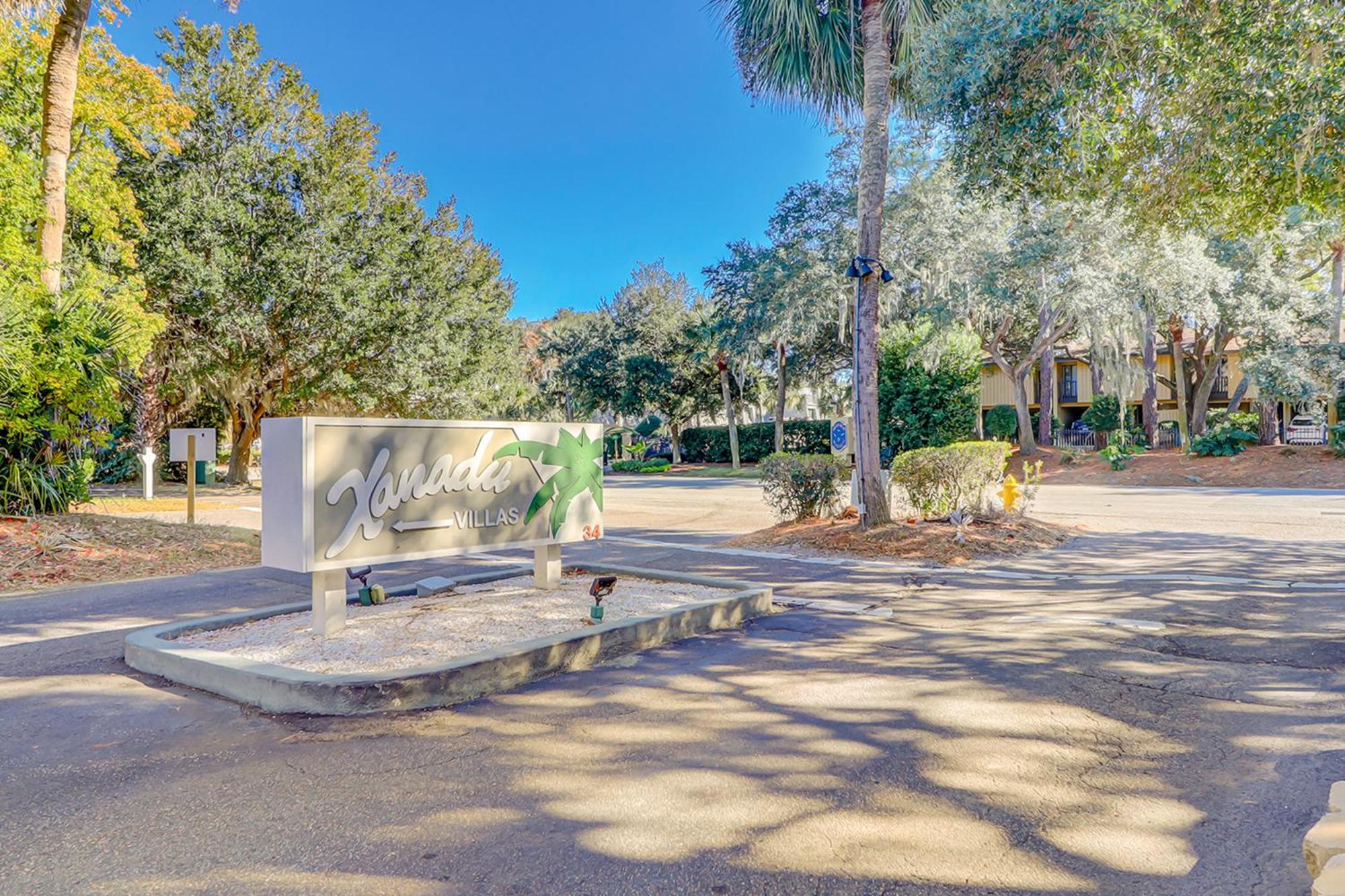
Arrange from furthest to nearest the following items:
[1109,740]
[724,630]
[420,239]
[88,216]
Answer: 1. [420,239]
2. [88,216]
3. [724,630]
4. [1109,740]

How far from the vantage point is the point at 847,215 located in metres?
24.3

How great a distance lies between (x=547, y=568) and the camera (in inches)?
272

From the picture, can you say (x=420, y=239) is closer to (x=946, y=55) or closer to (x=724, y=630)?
(x=946, y=55)

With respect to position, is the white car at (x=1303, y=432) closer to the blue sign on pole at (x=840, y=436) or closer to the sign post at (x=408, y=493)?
the blue sign on pole at (x=840, y=436)

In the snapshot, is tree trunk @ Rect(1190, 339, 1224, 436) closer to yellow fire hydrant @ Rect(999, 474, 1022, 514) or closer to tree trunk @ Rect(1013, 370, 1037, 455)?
tree trunk @ Rect(1013, 370, 1037, 455)

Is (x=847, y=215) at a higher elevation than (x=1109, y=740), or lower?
higher

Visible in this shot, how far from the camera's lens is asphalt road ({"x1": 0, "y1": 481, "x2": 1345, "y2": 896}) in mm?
2646

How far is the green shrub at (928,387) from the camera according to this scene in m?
26.6

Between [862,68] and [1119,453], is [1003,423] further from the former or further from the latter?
[862,68]

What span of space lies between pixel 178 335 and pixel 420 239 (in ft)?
22.6

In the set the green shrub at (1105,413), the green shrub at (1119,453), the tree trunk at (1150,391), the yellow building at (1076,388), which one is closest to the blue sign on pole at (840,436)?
the green shrub at (1119,453)

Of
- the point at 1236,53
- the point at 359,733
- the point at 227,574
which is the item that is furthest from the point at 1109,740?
the point at 227,574

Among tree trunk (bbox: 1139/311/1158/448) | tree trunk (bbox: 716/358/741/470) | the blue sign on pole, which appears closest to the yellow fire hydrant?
the blue sign on pole

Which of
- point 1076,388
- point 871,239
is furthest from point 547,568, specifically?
point 1076,388
